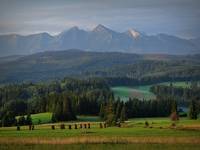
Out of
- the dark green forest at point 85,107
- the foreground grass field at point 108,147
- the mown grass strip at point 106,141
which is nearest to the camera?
the foreground grass field at point 108,147

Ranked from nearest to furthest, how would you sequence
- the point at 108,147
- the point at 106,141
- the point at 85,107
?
the point at 108,147
the point at 106,141
the point at 85,107

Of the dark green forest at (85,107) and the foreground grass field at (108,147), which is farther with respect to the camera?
the dark green forest at (85,107)

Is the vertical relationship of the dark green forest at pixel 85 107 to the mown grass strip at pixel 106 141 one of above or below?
below

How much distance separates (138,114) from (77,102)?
16.2 meters

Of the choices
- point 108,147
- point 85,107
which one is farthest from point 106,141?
point 85,107

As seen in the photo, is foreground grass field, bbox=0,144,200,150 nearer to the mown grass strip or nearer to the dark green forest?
the mown grass strip

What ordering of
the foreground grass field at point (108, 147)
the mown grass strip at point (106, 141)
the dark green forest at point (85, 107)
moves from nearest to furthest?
the foreground grass field at point (108, 147)
the mown grass strip at point (106, 141)
the dark green forest at point (85, 107)

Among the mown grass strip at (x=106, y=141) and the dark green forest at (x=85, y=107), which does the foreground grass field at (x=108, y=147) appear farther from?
the dark green forest at (x=85, y=107)

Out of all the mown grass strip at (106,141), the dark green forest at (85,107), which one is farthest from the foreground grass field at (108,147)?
the dark green forest at (85,107)

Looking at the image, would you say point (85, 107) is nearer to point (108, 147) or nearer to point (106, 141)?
point (106, 141)

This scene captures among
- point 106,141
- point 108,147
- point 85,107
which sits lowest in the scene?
point 85,107

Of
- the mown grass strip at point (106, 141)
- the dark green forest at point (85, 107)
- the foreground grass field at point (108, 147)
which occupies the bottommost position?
the dark green forest at point (85, 107)

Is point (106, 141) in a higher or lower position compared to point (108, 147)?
lower

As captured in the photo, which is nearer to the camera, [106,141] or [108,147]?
[108,147]
